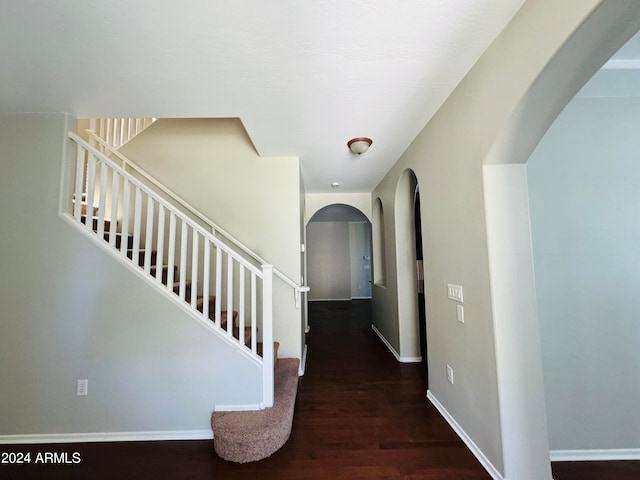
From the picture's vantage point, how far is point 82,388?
2029 millimetres

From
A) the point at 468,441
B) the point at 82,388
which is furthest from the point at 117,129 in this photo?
the point at 468,441

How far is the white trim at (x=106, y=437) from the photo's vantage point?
1978mm

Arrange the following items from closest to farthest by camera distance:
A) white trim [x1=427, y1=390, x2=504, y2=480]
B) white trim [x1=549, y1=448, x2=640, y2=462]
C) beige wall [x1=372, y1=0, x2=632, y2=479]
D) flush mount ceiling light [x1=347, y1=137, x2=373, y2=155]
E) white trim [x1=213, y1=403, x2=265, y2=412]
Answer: beige wall [x1=372, y1=0, x2=632, y2=479], white trim [x1=427, y1=390, x2=504, y2=480], white trim [x1=549, y1=448, x2=640, y2=462], white trim [x1=213, y1=403, x2=265, y2=412], flush mount ceiling light [x1=347, y1=137, x2=373, y2=155]

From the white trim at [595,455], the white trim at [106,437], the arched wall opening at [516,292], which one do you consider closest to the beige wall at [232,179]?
the white trim at [106,437]

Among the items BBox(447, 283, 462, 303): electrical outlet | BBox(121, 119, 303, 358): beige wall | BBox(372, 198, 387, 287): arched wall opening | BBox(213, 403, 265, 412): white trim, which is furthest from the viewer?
BBox(372, 198, 387, 287): arched wall opening

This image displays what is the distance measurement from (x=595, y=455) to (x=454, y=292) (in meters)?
1.34

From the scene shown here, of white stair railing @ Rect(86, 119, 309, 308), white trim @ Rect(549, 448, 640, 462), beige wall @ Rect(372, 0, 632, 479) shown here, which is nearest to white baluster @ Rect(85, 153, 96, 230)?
white stair railing @ Rect(86, 119, 309, 308)

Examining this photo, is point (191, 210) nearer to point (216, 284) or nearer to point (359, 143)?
point (216, 284)

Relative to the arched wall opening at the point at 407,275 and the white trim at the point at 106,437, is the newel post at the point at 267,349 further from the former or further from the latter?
the arched wall opening at the point at 407,275

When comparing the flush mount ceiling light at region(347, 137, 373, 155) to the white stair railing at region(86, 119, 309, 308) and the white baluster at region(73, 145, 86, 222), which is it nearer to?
the white stair railing at region(86, 119, 309, 308)

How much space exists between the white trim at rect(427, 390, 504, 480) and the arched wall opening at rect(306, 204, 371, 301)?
615cm

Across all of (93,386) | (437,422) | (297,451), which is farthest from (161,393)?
(437,422)

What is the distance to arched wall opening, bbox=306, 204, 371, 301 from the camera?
8.59 metres

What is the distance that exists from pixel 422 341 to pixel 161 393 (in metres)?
2.91
